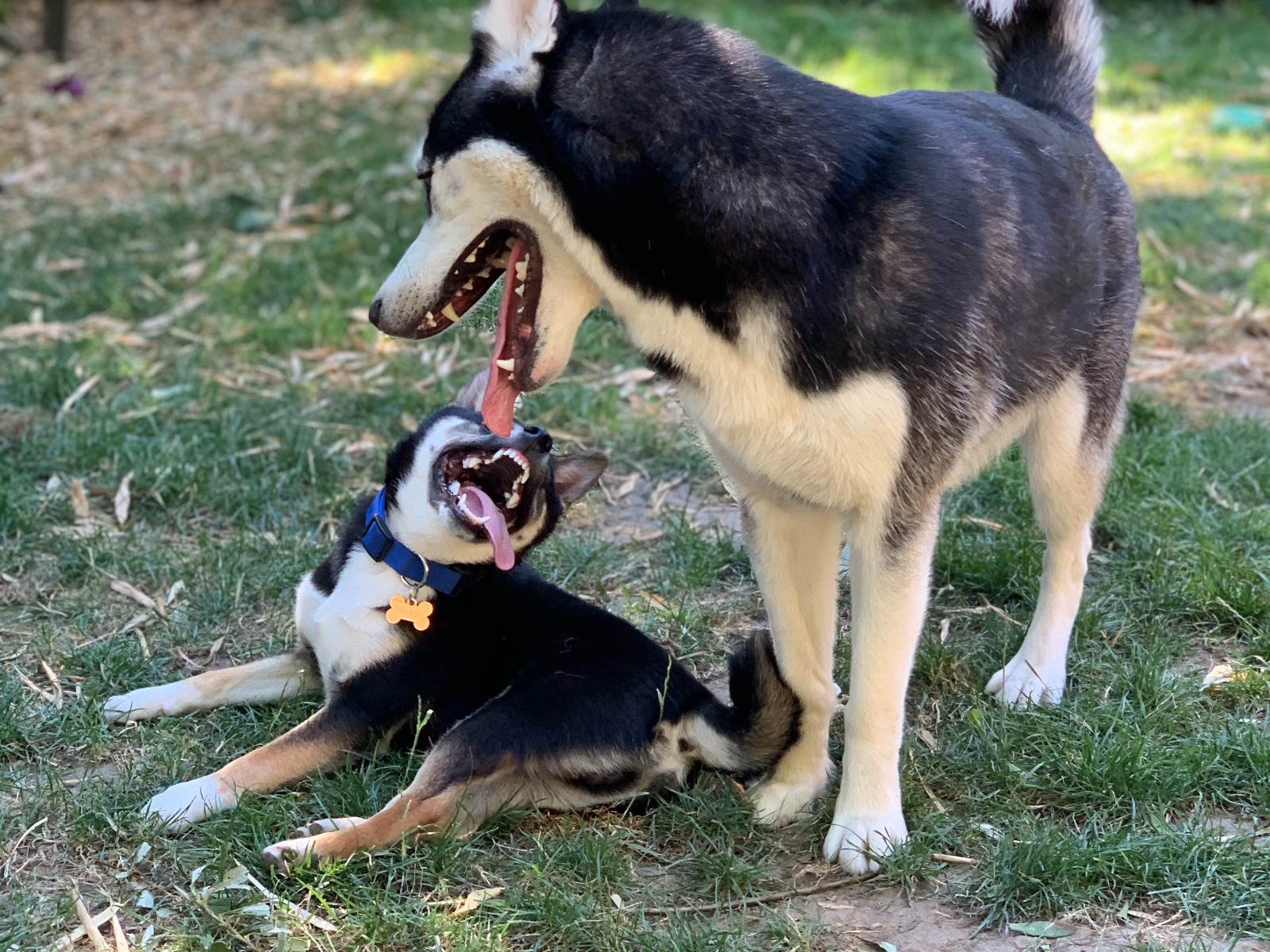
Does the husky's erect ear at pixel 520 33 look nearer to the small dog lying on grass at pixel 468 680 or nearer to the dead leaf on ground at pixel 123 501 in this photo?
the small dog lying on grass at pixel 468 680

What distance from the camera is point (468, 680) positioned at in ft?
9.90

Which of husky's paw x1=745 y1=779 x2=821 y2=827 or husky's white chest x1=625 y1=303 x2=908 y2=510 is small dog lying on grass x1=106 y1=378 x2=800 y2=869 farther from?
husky's white chest x1=625 y1=303 x2=908 y2=510

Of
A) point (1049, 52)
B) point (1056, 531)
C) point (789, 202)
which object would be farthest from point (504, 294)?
point (1049, 52)

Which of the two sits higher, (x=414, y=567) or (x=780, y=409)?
(x=780, y=409)

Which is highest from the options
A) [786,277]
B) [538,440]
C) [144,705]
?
[786,277]

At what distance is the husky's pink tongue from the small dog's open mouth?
3.7 inches

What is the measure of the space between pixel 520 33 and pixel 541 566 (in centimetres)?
173

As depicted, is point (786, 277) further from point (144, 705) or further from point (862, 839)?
point (144, 705)

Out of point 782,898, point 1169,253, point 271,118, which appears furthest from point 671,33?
point 271,118

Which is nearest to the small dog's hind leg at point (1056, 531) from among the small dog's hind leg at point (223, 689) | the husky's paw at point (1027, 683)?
the husky's paw at point (1027, 683)

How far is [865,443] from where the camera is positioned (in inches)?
101

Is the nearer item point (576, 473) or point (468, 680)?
point (468, 680)

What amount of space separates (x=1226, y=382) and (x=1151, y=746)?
8.56ft

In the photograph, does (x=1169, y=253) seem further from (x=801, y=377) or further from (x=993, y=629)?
(x=801, y=377)
